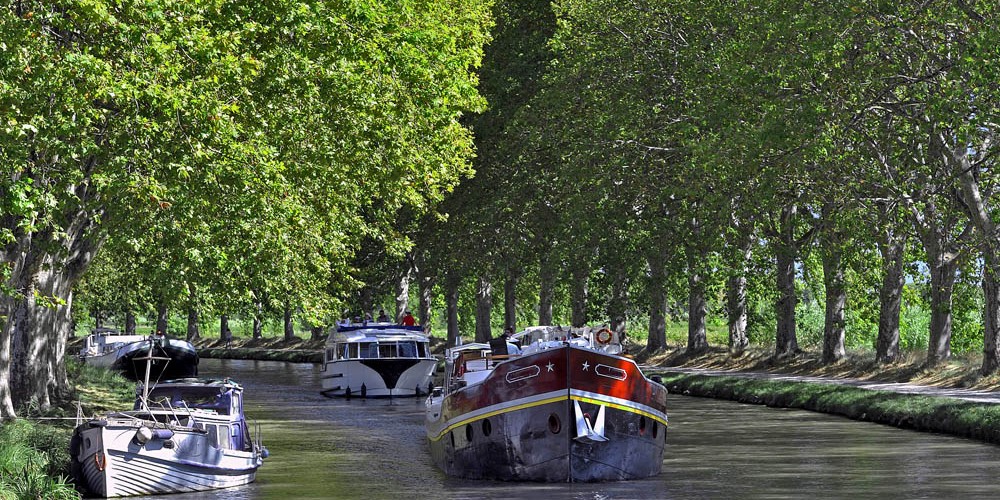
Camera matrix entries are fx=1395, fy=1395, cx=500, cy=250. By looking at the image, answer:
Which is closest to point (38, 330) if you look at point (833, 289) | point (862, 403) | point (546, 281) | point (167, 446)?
point (167, 446)

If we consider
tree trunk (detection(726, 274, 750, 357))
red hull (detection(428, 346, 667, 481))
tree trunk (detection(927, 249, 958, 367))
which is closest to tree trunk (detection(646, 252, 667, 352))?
tree trunk (detection(726, 274, 750, 357))

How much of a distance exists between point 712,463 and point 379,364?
2628 centimetres

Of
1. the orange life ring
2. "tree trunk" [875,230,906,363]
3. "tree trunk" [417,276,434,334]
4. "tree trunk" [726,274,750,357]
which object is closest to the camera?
the orange life ring

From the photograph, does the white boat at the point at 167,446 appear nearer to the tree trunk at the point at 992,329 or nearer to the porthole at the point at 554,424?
the porthole at the point at 554,424

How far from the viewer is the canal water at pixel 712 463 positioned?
2241cm

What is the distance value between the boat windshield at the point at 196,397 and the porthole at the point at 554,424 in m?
6.12

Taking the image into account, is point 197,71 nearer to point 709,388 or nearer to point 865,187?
point 865,187

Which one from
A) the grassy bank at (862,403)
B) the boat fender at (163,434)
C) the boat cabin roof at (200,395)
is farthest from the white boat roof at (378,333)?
the boat fender at (163,434)

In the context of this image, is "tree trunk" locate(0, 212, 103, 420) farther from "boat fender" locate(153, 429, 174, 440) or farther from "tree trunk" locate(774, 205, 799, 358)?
"tree trunk" locate(774, 205, 799, 358)

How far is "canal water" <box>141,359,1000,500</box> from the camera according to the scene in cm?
2241

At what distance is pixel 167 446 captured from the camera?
2297cm

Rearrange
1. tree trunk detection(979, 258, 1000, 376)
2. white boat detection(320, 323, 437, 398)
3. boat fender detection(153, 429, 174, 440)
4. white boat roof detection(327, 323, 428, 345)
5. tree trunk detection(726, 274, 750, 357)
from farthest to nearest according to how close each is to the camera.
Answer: white boat roof detection(327, 323, 428, 345), white boat detection(320, 323, 437, 398), tree trunk detection(726, 274, 750, 357), tree trunk detection(979, 258, 1000, 376), boat fender detection(153, 429, 174, 440)

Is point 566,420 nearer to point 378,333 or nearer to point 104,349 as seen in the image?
point 378,333

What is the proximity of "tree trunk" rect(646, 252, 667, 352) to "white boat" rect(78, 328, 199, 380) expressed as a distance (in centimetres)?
1874
